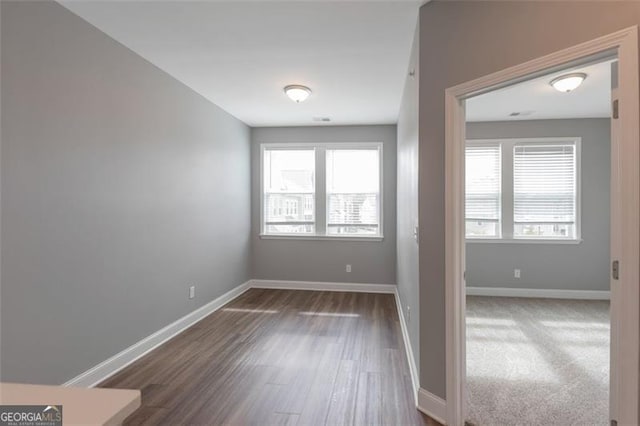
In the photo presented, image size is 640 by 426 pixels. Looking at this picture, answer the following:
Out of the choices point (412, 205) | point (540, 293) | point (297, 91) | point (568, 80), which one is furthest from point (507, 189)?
point (297, 91)

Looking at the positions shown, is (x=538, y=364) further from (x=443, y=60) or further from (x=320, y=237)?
(x=320, y=237)

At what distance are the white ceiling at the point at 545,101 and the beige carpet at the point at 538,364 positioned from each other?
8.76ft

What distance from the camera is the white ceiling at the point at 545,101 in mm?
3596

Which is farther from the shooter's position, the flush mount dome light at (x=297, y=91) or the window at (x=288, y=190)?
the window at (x=288, y=190)

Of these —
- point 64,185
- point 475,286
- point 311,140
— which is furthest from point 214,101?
point 475,286

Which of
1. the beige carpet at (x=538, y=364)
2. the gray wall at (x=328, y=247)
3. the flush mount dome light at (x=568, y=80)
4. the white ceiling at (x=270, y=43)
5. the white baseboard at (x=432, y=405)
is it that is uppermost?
the white ceiling at (x=270, y=43)

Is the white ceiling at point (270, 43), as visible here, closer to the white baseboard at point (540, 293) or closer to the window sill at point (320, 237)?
the window sill at point (320, 237)

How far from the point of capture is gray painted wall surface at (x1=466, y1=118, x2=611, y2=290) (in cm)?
483

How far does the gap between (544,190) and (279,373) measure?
15.7 ft

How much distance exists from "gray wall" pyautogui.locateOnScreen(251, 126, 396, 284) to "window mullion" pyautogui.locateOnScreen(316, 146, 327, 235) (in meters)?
0.22

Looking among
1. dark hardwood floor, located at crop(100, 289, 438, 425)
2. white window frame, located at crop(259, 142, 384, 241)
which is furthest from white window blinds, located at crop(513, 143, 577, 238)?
dark hardwood floor, located at crop(100, 289, 438, 425)

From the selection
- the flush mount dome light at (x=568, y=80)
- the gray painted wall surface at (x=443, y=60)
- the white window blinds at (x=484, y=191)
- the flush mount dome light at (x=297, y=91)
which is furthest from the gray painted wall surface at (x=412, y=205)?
the white window blinds at (x=484, y=191)

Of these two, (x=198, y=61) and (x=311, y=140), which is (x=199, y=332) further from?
(x=311, y=140)

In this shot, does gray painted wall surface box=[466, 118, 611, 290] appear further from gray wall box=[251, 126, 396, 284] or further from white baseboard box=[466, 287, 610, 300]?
gray wall box=[251, 126, 396, 284]
